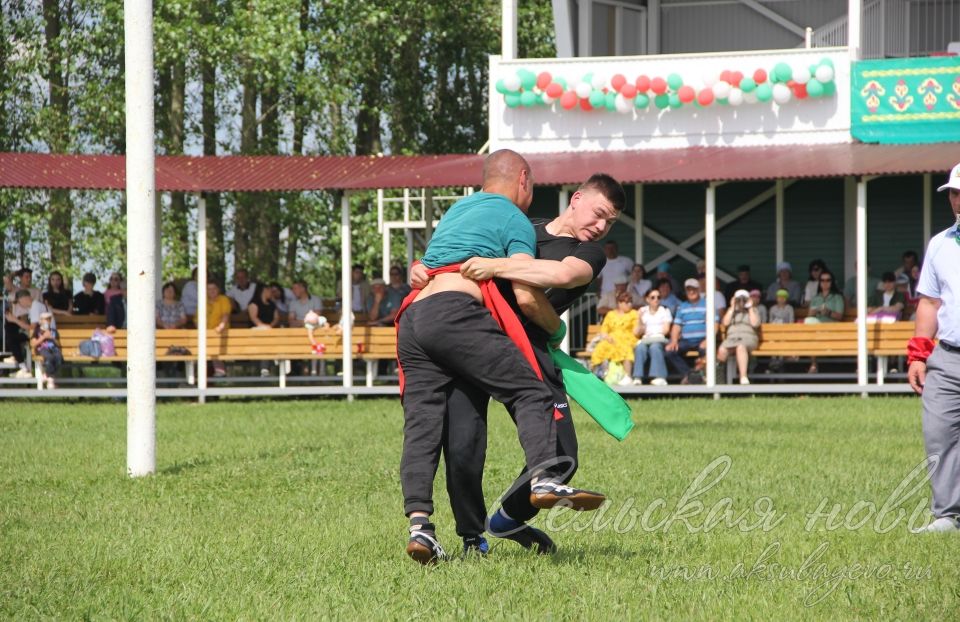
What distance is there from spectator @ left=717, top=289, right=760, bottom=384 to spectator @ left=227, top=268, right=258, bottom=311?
279 inches

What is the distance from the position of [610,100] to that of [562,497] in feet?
54.7

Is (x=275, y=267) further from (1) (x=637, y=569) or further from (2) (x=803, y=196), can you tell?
(1) (x=637, y=569)

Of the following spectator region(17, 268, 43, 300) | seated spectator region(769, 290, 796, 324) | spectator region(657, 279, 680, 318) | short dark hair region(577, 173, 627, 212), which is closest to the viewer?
short dark hair region(577, 173, 627, 212)

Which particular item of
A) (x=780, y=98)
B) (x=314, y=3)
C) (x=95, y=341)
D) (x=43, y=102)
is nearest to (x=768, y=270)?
(x=780, y=98)

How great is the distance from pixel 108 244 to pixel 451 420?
2876 cm

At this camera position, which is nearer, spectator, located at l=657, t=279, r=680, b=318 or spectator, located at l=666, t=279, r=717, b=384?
spectator, located at l=666, t=279, r=717, b=384

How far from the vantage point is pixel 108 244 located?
111 feet

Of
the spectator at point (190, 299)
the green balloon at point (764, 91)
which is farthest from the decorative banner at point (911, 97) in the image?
the spectator at point (190, 299)

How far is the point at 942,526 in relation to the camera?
7.62 metres

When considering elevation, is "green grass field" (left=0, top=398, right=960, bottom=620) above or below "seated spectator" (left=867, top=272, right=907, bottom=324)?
below

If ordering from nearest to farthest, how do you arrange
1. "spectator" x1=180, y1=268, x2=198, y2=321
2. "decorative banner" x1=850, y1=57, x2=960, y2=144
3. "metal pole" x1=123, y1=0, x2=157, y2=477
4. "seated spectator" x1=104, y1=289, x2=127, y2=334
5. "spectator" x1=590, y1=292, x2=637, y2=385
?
1. "metal pole" x1=123, y1=0, x2=157, y2=477
2. "spectator" x1=590, y1=292, x2=637, y2=385
3. "decorative banner" x1=850, y1=57, x2=960, y2=144
4. "seated spectator" x1=104, y1=289, x2=127, y2=334
5. "spectator" x1=180, y1=268, x2=198, y2=321

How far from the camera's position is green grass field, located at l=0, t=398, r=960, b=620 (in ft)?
18.7

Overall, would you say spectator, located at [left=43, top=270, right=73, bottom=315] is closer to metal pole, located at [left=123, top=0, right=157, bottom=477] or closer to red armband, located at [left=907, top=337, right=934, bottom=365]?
metal pole, located at [left=123, top=0, right=157, bottom=477]

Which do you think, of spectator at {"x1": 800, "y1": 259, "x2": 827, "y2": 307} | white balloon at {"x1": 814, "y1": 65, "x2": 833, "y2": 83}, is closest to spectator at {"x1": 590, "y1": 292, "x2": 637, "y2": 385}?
spectator at {"x1": 800, "y1": 259, "x2": 827, "y2": 307}
